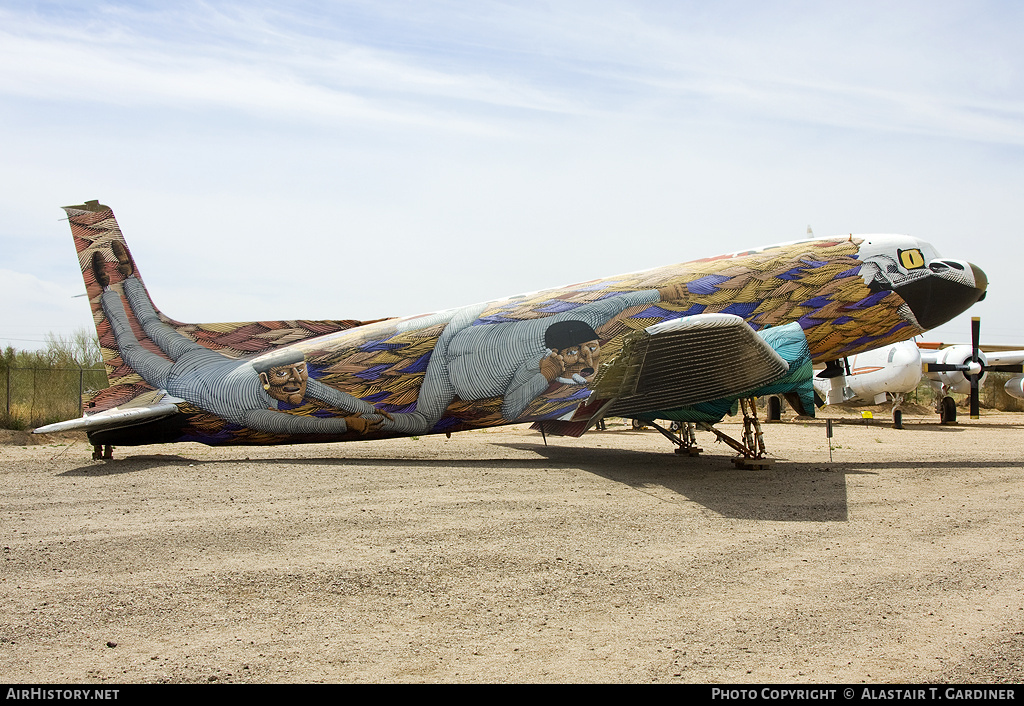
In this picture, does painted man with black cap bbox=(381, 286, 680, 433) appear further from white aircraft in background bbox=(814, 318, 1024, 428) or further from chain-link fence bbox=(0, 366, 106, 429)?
white aircraft in background bbox=(814, 318, 1024, 428)

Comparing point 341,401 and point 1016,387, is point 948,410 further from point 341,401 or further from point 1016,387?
point 341,401

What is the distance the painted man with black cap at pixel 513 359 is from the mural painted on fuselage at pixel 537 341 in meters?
0.02

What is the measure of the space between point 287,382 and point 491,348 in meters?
4.39

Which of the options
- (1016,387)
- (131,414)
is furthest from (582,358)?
(1016,387)

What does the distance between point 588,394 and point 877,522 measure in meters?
6.20

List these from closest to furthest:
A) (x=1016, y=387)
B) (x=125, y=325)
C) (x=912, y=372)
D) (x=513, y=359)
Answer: (x=513, y=359) → (x=125, y=325) → (x=912, y=372) → (x=1016, y=387)

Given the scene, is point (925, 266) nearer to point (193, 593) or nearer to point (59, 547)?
point (193, 593)

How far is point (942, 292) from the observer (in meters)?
Answer: 16.3

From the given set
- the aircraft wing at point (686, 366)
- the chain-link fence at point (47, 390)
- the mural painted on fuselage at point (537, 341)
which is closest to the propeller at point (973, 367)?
the mural painted on fuselage at point (537, 341)

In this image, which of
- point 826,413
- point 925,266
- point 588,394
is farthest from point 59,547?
point 826,413

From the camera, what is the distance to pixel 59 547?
877 centimetres

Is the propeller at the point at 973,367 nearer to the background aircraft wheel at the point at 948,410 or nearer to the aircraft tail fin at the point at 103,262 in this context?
the background aircraft wheel at the point at 948,410

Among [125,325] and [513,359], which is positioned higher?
[125,325]

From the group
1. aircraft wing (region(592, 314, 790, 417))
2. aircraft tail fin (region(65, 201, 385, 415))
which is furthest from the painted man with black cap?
aircraft tail fin (region(65, 201, 385, 415))
